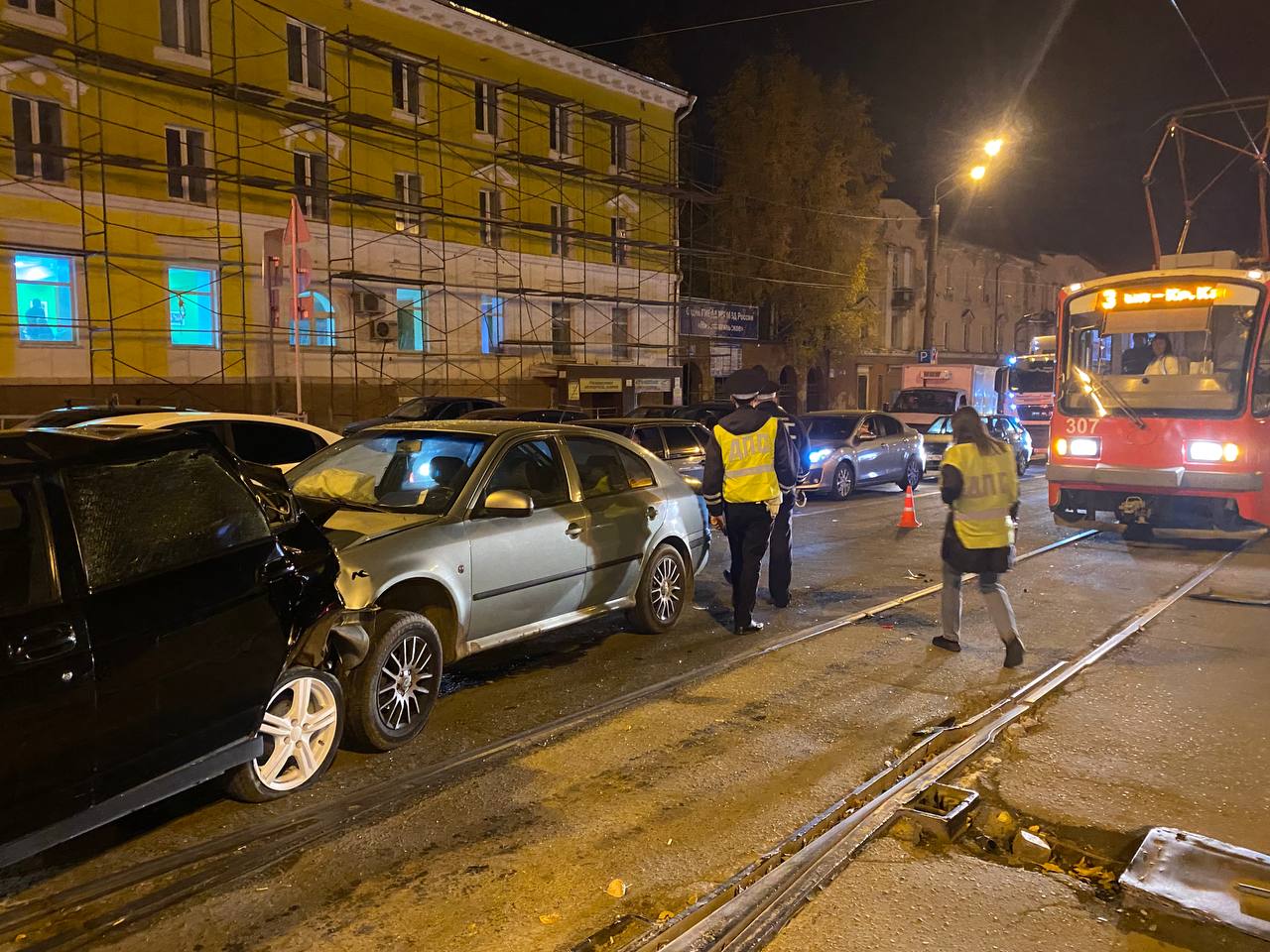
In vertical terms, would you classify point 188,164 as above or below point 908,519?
above

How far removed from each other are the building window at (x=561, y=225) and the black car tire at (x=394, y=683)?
2586 centimetres

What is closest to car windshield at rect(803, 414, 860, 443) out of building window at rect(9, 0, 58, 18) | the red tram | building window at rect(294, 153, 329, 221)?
the red tram

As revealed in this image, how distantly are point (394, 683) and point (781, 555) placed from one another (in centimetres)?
405

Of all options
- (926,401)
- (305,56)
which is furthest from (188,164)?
(926,401)

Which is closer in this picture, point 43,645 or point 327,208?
point 43,645

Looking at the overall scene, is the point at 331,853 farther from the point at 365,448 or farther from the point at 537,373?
the point at 537,373

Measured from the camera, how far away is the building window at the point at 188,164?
21.3 metres

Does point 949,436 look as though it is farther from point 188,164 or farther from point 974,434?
point 188,164

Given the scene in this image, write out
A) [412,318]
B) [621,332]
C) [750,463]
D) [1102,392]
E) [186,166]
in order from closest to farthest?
1. [750,463]
2. [1102,392]
3. [186,166]
4. [412,318]
5. [621,332]

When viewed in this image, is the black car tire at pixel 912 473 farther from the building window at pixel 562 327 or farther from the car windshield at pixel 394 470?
the building window at pixel 562 327

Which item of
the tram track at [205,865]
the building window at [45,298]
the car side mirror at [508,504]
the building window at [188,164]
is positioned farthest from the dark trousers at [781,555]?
the building window at [188,164]

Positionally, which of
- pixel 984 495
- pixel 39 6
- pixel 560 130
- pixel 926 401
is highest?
→ pixel 560 130

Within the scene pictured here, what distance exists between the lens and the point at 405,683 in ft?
16.4

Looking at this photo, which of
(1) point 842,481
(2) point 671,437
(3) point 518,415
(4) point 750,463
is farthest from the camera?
(1) point 842,481
